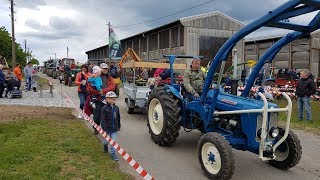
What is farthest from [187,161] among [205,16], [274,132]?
[205,16]

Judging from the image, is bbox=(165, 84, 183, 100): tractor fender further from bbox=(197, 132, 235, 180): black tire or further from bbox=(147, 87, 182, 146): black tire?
bbox=(197, 132, 235, 180): black tire

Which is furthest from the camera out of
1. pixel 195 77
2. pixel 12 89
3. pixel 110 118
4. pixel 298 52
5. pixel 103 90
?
pixel 298 52

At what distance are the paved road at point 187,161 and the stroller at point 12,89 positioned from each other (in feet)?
33.3

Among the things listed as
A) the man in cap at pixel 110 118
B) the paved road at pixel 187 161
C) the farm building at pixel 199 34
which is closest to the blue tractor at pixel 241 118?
the paved road at pixel 187 161

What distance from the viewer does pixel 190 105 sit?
7438 mm

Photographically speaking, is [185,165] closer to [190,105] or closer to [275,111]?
[190,105]

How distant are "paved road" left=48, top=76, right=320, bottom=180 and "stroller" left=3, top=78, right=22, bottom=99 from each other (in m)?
10.1

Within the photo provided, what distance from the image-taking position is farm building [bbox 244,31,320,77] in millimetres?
25719

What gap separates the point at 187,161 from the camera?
704 cm

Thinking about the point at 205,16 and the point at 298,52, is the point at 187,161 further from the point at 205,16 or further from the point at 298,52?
the point at 205,16

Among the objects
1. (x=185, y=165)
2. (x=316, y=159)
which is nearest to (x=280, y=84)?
(x=316, y=159)

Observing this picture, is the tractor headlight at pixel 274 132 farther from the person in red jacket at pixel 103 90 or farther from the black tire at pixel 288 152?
the person in red jacket at pixel 103 90

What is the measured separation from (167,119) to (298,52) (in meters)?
22.1

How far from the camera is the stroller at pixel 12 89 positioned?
17.8m
